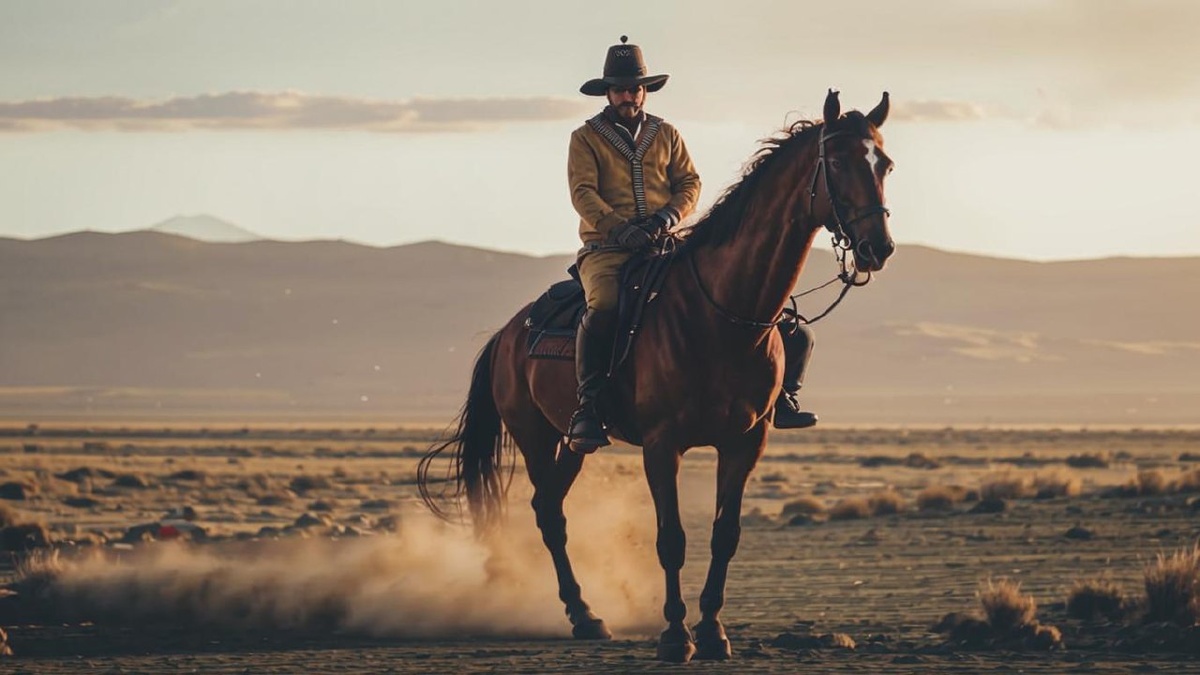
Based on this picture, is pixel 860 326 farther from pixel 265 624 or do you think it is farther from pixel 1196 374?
pixel 265 624

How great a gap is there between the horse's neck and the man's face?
4.63 feet

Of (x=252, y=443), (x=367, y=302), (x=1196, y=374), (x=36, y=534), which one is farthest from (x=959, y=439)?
(x=367, y=302)

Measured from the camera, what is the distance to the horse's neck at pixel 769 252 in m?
12.3

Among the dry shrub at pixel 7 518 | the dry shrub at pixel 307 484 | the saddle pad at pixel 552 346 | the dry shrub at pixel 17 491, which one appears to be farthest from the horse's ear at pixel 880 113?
the dry shrub at pixel 307 484

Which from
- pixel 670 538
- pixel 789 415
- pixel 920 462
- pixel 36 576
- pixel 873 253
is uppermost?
pixel 873 253

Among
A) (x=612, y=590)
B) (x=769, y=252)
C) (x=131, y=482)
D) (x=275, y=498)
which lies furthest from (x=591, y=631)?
(x=131, y=482)

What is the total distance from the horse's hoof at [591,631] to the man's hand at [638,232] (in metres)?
2.92

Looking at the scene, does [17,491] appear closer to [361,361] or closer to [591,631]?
[591,631]

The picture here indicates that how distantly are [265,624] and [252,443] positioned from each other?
7044cm

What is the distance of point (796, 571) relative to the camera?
74.5ft

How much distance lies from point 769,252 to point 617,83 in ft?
5.98

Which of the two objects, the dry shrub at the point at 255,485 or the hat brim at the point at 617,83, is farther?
the dry shrub at the point at 255,485

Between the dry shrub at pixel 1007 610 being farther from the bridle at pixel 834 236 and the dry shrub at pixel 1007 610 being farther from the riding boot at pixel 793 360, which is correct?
the bridle at pixel 834 236

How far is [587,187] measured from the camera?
13500 millimetres
